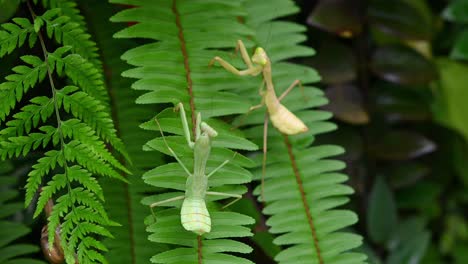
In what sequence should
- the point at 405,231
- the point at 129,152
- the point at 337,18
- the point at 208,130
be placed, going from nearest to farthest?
the point at 208,130
the point at 129,152
the point at 337,18
the point at 405,231

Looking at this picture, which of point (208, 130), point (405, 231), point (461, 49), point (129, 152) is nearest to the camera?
point (208, 130)

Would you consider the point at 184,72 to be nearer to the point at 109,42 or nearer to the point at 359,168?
the point at 109,42

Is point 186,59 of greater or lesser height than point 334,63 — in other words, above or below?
above

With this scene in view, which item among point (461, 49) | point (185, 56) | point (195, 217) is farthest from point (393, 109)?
point (195, 217)

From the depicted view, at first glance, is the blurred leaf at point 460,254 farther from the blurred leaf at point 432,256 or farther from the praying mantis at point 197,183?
the praying mantis at point 197,183

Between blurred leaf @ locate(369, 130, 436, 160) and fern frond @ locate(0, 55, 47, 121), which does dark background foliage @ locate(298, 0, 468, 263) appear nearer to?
blurred leaf @ locate(369, 130, 436, 160)

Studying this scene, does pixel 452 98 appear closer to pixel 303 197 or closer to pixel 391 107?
pixel 391 107
